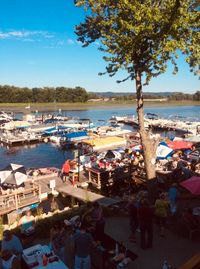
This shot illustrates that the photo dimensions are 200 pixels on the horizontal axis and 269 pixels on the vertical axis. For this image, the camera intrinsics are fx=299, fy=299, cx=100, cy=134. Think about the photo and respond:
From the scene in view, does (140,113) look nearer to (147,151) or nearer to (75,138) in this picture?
(147,151)

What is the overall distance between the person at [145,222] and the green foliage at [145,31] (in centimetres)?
634

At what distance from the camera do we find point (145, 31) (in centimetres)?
1245

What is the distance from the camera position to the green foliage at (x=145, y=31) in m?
12.2

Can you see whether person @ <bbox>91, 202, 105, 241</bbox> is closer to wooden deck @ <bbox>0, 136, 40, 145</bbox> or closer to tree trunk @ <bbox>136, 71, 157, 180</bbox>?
tree trunk @ <bbox>136, 71, 157, 180</bbox>

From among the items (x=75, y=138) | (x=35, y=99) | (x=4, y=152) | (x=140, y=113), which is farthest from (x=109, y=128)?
(x=35, y=99)

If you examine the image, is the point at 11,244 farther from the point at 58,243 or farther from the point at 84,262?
the point at 84,262

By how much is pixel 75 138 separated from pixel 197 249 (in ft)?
114

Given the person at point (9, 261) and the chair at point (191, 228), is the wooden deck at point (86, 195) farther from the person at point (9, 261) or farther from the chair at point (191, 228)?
the person at point (9, 261)

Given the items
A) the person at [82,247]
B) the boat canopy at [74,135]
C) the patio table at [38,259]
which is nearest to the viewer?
the patio table at [38,259]

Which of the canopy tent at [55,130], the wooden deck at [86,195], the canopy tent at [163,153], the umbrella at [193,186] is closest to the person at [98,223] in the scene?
the wooden deck at [86,195]

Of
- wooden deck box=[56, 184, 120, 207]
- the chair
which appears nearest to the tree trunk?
wooden deck box=[56, 184, 120, 207]

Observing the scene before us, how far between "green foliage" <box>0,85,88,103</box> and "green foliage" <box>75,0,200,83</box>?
14860 centimetres

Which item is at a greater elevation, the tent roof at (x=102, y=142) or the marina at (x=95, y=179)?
the tent roof at (x=102, y=142)

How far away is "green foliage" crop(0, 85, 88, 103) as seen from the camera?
155 m
